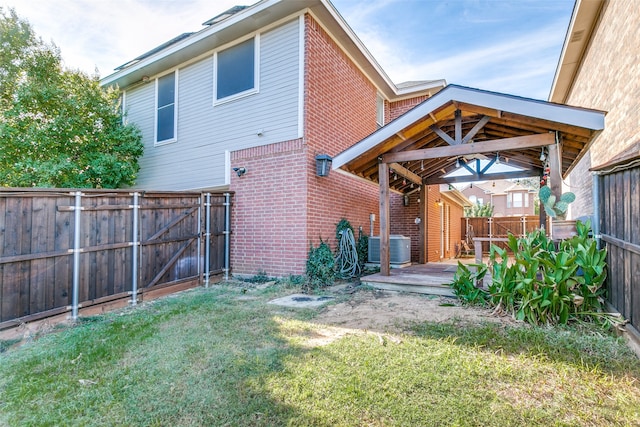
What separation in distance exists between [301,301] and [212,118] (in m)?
5.41

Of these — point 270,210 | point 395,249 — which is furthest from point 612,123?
point 270,210

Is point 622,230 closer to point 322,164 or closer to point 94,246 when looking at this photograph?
point 322,164

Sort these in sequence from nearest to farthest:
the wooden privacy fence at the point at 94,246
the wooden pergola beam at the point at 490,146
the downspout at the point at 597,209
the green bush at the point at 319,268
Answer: the wooden privacy fence at the point at 94,246, the downspout at the point at 597,209, the wooden pergola beam at the point at 490,146, the green bush at the point at 319,268

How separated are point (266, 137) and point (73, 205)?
12.7ft

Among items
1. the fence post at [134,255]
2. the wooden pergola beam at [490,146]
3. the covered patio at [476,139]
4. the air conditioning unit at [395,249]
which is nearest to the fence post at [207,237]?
the fence post at [134,255]

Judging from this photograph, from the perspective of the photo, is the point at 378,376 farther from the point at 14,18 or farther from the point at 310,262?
the point at 14,18

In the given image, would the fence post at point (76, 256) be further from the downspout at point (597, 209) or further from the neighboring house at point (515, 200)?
the neighboring house at point (515, 200)

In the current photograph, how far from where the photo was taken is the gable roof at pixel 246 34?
6672 mm

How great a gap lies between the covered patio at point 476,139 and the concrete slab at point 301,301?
1.63 m

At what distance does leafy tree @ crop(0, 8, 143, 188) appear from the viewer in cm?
763

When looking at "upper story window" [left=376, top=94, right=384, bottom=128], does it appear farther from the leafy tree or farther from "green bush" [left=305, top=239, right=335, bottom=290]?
the leafy tree

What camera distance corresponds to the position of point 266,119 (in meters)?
7.21

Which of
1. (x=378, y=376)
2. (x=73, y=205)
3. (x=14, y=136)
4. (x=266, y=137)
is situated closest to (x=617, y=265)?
(x=378, y=376)

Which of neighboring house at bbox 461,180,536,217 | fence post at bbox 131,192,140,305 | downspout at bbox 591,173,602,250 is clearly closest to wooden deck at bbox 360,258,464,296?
downspout at bbox 591,173,602,250
